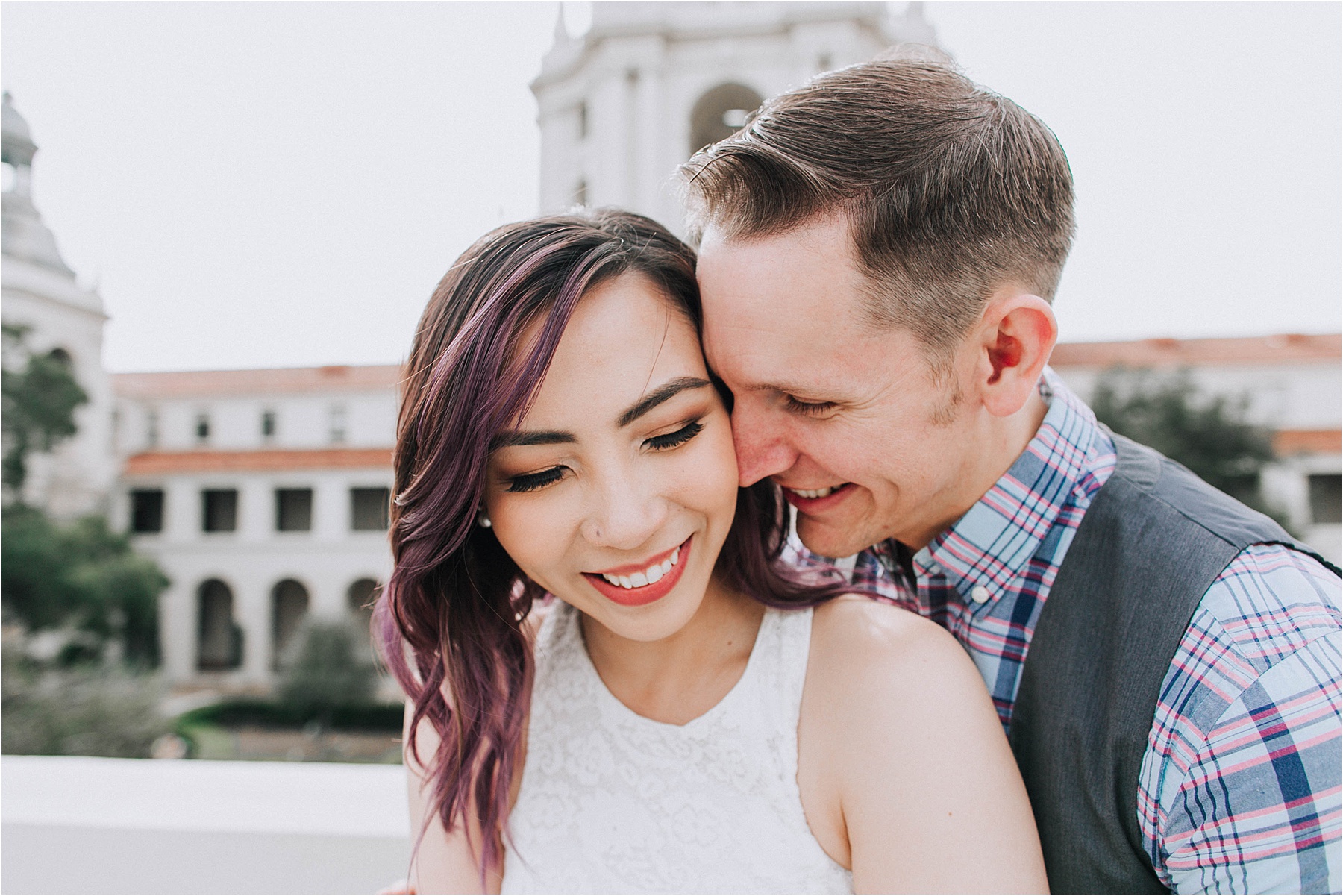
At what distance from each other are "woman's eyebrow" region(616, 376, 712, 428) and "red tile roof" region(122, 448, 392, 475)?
804 inches

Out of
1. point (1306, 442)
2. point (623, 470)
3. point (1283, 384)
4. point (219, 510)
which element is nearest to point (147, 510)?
point (219, 510)

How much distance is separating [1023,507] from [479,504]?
0.74 metres

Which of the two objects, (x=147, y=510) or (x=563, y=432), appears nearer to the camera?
(x=563, y=432)

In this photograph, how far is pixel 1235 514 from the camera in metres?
0.97

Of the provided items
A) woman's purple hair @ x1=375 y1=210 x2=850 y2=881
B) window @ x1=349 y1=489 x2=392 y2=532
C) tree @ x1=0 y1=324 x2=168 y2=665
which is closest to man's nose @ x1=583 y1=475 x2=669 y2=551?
woman's purple hair @ x1=375 y1=210 x2=850 y2=881

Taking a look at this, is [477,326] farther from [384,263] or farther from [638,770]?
[384,263]

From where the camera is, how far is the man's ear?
107cm

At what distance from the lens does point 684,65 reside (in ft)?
42.0

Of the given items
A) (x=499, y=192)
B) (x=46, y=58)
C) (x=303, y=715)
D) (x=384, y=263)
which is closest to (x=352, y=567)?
(x=303, y=715)

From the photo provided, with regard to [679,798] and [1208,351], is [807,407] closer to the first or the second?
[679,798]

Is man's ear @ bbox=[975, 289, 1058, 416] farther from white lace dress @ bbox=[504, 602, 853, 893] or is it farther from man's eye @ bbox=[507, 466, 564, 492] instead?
man's eye @ bbox=[507, 466, 564, 492]

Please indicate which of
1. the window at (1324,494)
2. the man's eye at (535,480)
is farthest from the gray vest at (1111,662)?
the window at (1324,494)

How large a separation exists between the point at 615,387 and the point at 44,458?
2182 centimetres

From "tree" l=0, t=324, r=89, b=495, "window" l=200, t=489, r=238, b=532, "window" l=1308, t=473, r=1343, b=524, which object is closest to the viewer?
"window" l=1308, t=473, r=1343, b=524
